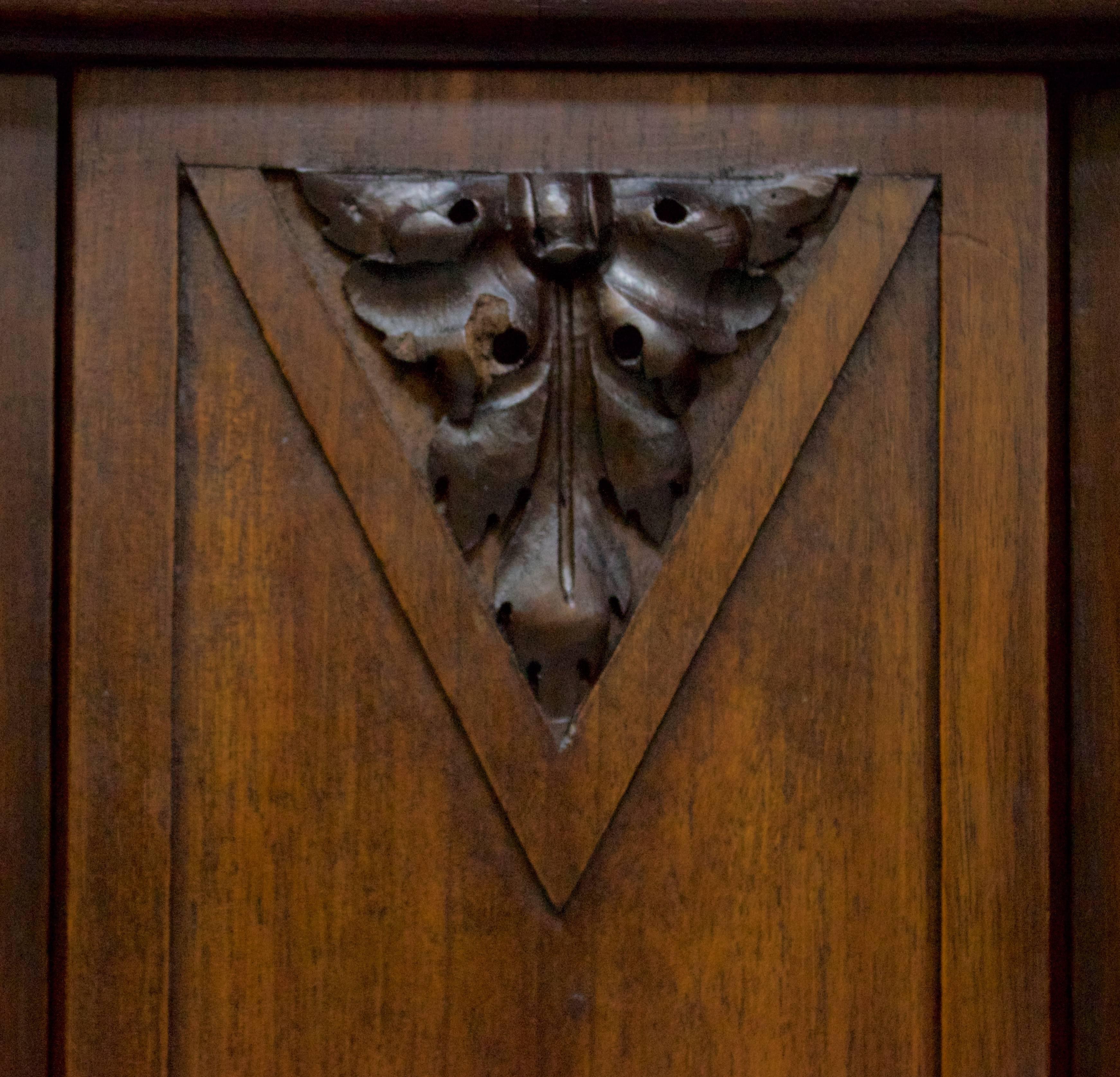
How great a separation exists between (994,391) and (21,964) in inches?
23.4

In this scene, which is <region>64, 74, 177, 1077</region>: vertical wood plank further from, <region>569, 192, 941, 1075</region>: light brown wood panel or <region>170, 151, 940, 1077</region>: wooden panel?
<region>569, 192, 941, 1075</region>: light brown wood panel

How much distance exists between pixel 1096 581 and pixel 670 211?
1.00ft

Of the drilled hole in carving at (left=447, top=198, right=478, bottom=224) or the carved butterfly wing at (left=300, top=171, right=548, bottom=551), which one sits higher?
the drilled hole in carving at (left=447, top=198, right=478, bottom=224)

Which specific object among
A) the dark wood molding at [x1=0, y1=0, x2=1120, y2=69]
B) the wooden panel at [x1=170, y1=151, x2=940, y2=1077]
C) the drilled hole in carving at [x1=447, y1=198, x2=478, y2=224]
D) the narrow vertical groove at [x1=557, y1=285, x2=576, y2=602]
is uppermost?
the dark wood molding at [x1=0, y1=0, x2=1120, y2=69]

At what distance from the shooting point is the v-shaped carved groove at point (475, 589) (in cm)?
52

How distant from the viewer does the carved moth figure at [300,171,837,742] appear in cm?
52

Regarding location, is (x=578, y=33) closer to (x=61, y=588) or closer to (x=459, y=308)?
(x=459, y=308)

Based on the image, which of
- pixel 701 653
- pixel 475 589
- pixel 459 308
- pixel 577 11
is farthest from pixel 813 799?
pixel 577 11

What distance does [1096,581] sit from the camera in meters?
0.54

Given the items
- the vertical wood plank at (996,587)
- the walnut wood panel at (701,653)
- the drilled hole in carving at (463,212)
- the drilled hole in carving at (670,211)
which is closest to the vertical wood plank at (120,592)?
the walnut wood panel at (701,653)

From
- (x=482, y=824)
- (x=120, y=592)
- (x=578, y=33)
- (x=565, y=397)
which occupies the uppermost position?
(x=578, y=33)

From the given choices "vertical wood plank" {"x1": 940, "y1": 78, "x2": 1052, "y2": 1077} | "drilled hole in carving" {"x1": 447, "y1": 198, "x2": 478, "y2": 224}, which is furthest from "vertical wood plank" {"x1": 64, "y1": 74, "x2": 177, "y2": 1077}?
"vertical wood plank" {"x1": 940, "y1": 78, "x2": 1052, "y2": 1077}

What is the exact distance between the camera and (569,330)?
525 mm

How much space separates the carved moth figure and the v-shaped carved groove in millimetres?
14
